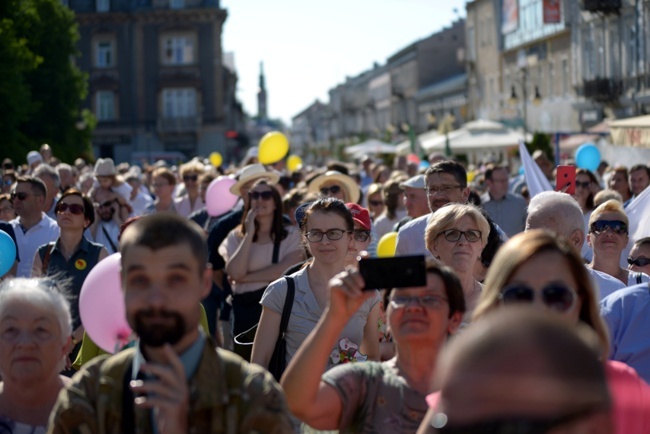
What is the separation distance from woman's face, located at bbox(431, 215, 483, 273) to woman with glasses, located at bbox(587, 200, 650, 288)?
1109 mm

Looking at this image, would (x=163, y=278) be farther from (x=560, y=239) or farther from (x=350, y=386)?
(x=560, y=239)

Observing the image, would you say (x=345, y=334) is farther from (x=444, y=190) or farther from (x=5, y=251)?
(x=5, y=251)

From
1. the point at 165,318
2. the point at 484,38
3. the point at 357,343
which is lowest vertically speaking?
the point at 357,343

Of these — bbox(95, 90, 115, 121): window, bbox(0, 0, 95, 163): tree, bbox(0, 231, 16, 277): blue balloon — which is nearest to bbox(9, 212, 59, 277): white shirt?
bbox(0, 231, 16, 277): blue balloon

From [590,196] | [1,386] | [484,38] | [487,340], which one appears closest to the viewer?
[487,340]

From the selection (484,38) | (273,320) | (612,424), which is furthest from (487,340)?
(484,38)

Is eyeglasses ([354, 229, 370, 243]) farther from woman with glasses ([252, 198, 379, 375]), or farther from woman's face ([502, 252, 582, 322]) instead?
woman's face ([502, 252, 582, 322])

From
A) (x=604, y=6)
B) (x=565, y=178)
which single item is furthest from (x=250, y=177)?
(x=604, y=6)

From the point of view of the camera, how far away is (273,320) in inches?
240

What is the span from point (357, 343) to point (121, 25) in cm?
6940

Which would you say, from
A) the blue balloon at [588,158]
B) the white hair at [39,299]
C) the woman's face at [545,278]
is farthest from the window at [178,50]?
the woman's face at [545,278]

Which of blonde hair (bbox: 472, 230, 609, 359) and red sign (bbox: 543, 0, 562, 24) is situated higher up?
red sign (bbox: 543, 0, 562, 24)

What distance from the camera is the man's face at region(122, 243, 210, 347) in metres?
3.29

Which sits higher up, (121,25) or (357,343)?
(121,25)
